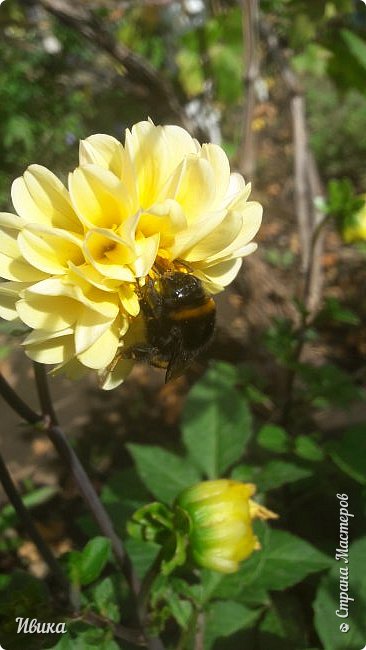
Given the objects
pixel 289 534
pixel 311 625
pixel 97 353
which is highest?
pixel 97 353

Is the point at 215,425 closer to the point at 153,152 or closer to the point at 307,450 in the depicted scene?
the point at 307,450

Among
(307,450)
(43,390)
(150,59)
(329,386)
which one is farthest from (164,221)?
(150,59)

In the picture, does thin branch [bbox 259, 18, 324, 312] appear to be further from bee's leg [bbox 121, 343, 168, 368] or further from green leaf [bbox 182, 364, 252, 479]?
bee's leg [bbox 121, 343, 168, 368]

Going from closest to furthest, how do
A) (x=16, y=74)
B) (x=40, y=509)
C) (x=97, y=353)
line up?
(x=97, y=353), (x=40, y=509), (x=16, y=74)

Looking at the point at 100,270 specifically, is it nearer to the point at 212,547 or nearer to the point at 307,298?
the point at 212,547

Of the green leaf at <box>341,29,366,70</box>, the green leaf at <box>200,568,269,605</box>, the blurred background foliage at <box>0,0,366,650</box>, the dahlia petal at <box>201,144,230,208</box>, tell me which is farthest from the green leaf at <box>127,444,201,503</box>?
the green leaf at <box>341,29,366,70</box>

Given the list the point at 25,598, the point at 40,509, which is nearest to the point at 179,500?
the point at 25,598

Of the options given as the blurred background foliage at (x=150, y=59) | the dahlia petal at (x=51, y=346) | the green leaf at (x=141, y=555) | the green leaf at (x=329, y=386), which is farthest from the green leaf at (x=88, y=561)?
the blurred background foliage at (x=150, y=59)
